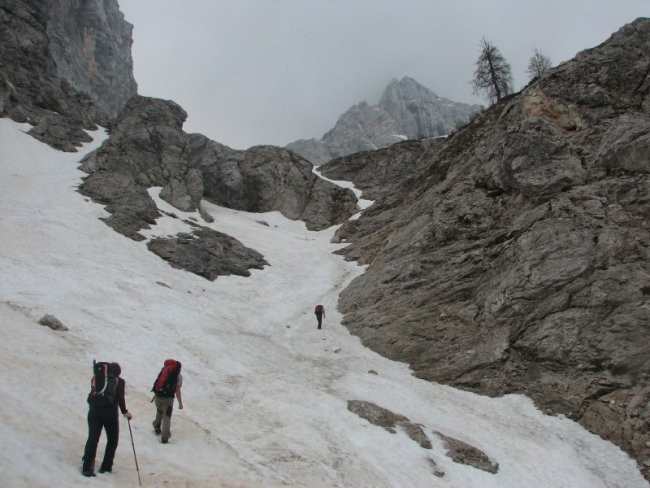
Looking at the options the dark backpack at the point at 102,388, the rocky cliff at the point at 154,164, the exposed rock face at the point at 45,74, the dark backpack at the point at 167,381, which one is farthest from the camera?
the exposed rock face at the point at 45,74

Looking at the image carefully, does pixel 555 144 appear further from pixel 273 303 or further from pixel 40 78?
pixel 40 78

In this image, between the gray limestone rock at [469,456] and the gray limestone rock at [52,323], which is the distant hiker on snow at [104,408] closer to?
the gray limestone rock at [52,323]

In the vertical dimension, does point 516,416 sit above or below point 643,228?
below

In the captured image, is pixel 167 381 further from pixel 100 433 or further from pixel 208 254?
pixel 208 254

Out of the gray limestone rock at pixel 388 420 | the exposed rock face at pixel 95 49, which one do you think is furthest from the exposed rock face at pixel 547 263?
the exposed rock face at pixel 95 49

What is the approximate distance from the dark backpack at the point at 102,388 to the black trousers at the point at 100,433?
0.14 m

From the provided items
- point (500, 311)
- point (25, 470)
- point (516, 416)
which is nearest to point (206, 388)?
point (25, 470)

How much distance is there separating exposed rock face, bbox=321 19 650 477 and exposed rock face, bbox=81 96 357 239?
28958 mm

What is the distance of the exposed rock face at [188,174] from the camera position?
167 feet

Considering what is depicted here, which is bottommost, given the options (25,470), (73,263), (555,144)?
(25,470)

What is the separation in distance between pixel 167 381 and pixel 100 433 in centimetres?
343

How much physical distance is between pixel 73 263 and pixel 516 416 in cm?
2800

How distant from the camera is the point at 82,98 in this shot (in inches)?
2847

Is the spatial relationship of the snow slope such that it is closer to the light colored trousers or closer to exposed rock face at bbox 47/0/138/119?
the light colored trousers
